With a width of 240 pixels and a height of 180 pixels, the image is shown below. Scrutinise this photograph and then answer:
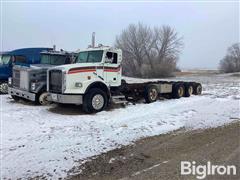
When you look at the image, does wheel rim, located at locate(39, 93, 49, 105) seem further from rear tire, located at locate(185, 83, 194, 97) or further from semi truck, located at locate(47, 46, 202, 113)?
rear tire, located at locate(185, 83, 194, 97)

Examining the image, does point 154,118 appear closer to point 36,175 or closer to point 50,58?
point 36,175

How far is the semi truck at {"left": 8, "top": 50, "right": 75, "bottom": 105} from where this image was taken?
44.1ft

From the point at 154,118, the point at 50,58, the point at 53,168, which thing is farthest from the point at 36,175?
the point at 50,58

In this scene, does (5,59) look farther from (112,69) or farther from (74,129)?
(74,129)

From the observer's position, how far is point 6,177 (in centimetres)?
552

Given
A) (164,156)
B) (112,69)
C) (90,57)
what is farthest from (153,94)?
(164,156)

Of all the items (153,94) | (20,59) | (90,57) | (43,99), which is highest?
(20,59)

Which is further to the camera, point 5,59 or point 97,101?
point 5,59

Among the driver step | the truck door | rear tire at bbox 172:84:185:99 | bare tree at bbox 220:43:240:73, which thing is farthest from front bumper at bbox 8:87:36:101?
bare tree at bbox 220:43:240:73

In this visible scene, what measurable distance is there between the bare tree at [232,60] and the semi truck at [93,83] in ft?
268

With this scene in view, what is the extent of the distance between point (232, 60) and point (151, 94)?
8870 centimetres

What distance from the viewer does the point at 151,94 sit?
1516 centimetres

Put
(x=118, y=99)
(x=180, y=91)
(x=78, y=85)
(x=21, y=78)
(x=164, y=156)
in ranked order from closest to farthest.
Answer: (x=164, y=156), (x=78, y=85), (x=118, y=99), (x=21, y=78), (x=180, y=91)

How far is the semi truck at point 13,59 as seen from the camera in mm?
18297
